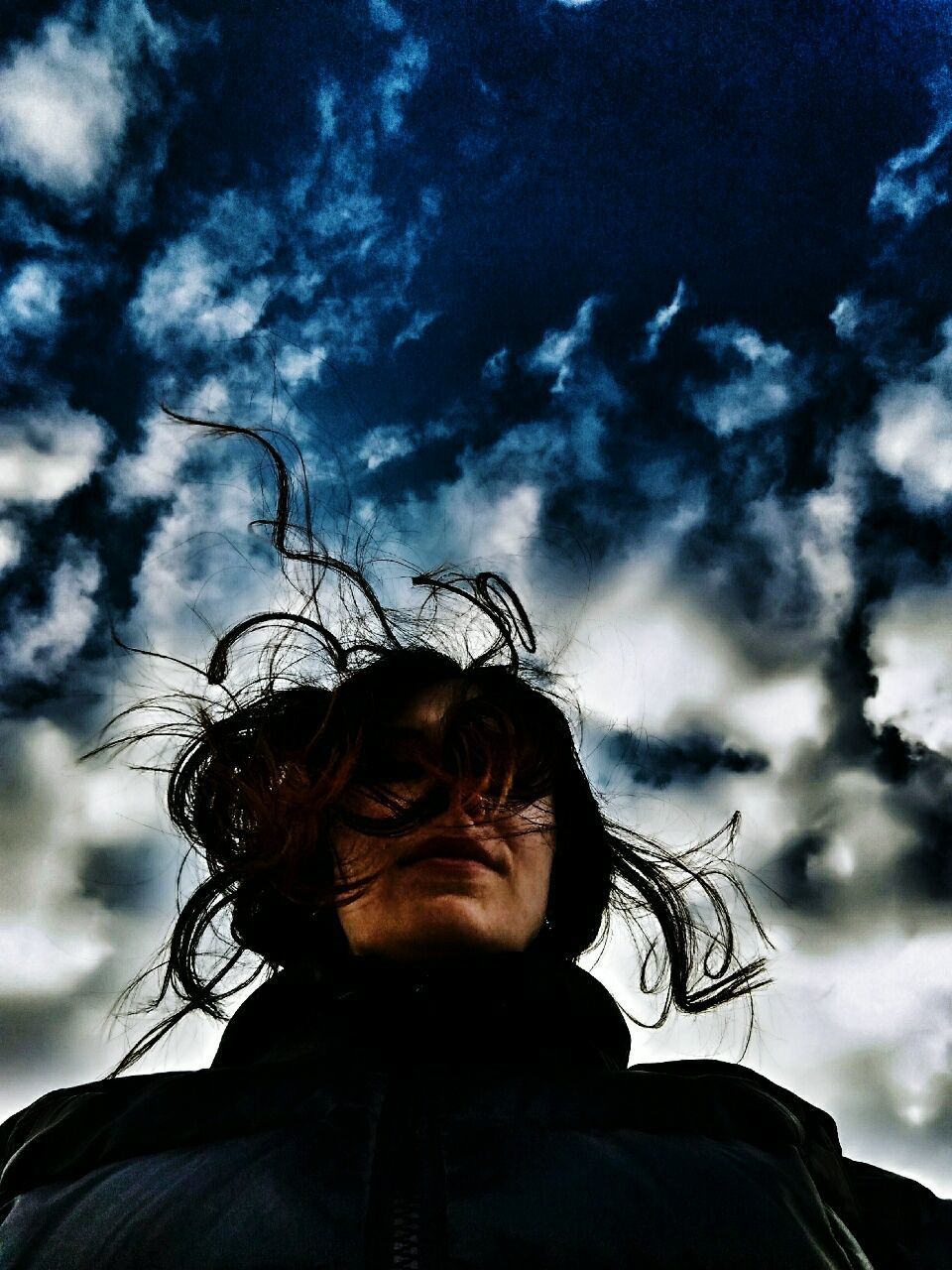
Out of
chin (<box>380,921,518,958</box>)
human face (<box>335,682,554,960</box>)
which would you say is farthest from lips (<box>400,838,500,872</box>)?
chin (<box>380,921,518,958</box>)

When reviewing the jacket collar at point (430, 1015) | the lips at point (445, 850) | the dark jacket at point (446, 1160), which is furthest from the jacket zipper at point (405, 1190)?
the lips at point (445, 850)

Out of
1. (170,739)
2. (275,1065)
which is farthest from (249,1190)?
(170,739)

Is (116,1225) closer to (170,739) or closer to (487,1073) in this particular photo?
(487,1073)

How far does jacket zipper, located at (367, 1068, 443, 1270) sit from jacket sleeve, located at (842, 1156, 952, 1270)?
954mm

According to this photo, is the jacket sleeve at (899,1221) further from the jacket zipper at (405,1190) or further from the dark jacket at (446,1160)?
the jacket zipper at (405,1190)

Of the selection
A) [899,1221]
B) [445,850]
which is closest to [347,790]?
[445,850]

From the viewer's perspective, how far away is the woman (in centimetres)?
122

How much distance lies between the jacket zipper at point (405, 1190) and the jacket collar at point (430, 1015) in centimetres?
19

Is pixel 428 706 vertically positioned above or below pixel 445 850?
above

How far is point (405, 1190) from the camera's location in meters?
1.23

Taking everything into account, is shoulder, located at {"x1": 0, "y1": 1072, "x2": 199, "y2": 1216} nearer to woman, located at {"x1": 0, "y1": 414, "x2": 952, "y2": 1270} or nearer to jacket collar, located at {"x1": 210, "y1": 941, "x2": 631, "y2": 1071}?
woman, located at {"x1": 0, "y1": 414, "x2": 952, "y2": 1270}

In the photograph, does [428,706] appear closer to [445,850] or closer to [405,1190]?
[445,850]

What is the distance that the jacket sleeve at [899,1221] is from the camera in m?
1.60

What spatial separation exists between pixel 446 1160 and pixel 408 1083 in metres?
0.18
